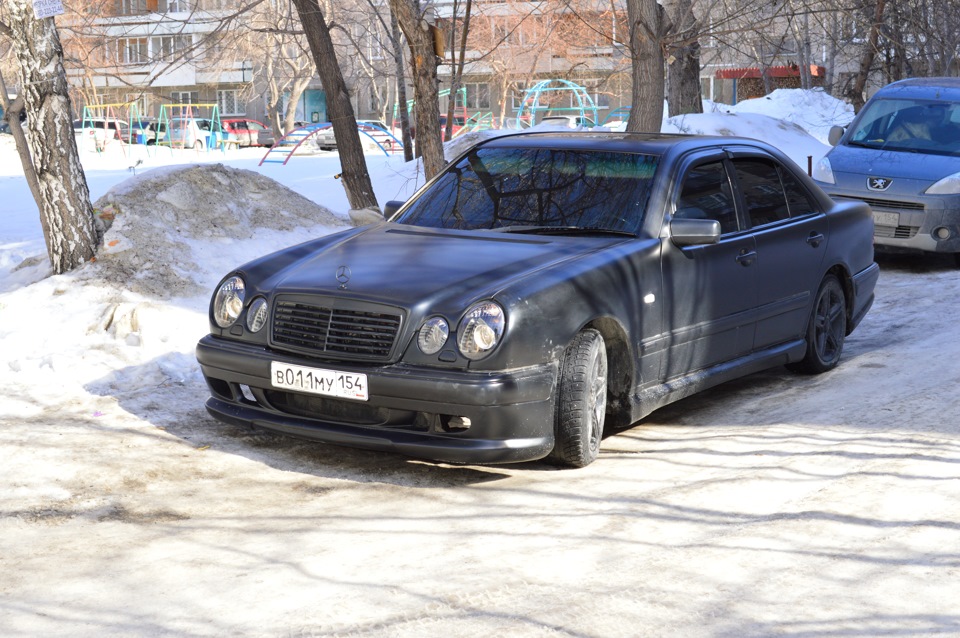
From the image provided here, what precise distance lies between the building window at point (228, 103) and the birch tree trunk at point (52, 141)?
69.8 metres

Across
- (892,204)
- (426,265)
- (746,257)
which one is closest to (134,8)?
(892,204)

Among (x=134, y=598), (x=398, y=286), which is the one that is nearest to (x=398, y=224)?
(x=398, y=286)

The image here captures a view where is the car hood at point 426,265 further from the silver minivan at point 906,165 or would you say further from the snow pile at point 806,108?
the snow pile at point 806,108

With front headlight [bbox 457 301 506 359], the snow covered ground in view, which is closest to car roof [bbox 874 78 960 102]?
the snow covered ground

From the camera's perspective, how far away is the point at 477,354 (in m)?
4.90

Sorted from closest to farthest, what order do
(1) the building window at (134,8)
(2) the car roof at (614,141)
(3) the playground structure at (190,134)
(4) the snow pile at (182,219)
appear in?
(2) the car roof at (614,141) < (4) the snow pile at (182,219) < (1) the building window at (134,8) < (3) the playground structure at (190,134)

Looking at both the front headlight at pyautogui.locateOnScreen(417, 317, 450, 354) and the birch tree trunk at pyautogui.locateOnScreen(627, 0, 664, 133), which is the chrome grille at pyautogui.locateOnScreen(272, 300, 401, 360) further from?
the birch tree trunk at pyautogui.locateOnScreen(627, 0, 664, 133)

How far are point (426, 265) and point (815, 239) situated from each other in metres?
2.86

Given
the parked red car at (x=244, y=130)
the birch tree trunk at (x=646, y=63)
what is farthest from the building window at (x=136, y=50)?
the birch tree trunk at (x=646, y=63)

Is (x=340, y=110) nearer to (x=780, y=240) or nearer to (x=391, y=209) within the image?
(x=391, y=209)

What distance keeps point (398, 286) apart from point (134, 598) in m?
1.88

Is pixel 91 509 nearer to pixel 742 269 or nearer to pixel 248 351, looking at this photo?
pixel 248 351

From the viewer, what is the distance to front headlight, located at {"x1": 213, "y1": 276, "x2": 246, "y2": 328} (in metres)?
5.60

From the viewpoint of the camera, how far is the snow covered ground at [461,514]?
12.1 feet
